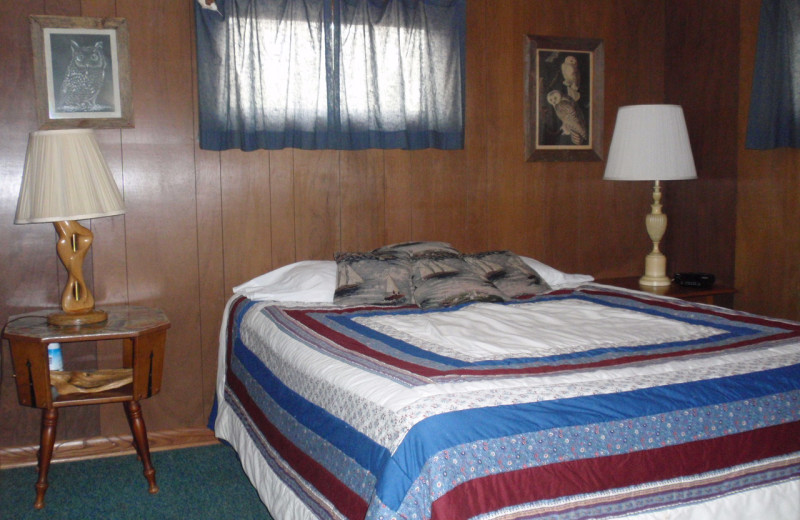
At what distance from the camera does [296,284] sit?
116 inches

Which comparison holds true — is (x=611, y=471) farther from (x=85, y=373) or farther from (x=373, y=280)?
(x=85, y=373)

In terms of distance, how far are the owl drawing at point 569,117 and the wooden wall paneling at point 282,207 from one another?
1.40 metres

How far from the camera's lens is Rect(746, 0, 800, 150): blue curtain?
10.3ft

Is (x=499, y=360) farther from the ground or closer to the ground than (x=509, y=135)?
closer to the ground

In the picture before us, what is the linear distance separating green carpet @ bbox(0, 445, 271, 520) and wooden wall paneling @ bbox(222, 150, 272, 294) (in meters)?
0.76

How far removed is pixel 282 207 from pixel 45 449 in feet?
4.43

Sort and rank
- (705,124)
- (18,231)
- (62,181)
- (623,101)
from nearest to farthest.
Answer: (62,181)
(18,231)
(705,124)
(623,101)

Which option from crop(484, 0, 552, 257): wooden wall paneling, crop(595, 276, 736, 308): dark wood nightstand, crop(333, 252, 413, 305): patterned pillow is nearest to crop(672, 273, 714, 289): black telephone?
crop(595, 276, 736, 308): dark wood nightstand

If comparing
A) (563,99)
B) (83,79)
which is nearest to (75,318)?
(83,79)

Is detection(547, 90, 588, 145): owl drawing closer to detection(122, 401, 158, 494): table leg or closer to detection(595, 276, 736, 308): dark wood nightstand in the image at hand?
detection(595, 276, 736, 308): dark wood nightstand

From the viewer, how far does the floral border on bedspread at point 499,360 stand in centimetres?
182

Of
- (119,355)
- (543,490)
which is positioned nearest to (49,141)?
(119,355)

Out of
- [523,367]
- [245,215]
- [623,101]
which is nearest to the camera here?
[523,367]

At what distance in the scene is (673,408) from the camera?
1.65 metres
